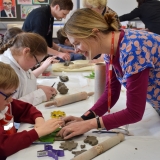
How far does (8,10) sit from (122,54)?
3.27 meters

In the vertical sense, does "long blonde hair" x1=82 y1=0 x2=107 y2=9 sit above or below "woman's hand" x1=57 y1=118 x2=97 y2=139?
above

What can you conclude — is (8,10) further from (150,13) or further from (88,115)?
(88,115)

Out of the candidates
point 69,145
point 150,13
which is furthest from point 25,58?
point 150,13

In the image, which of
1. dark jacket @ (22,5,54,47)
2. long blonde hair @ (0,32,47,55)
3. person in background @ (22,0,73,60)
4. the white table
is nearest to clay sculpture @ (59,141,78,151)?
the white table

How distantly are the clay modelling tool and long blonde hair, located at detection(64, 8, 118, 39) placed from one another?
40cm

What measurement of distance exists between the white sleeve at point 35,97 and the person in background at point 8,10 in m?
2.76

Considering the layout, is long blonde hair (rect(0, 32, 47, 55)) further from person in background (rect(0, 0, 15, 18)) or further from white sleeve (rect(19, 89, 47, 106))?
person in background (rect(0, 0, 15, 18))

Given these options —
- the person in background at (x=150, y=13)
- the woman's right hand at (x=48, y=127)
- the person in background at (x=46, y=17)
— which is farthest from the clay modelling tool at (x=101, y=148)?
the person in background at (x=150, y=13)

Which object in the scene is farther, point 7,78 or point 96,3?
point 96,3

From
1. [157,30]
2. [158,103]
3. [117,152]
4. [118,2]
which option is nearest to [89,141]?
[117,152]

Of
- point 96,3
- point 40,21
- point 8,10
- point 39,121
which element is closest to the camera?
point 39,121

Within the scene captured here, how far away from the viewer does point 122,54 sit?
3.08ft

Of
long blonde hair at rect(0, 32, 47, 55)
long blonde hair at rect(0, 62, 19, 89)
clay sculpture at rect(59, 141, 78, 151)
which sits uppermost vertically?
long blonde hair at rect(0, 32, 47, 55)

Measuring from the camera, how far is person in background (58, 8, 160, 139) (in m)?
0.91
